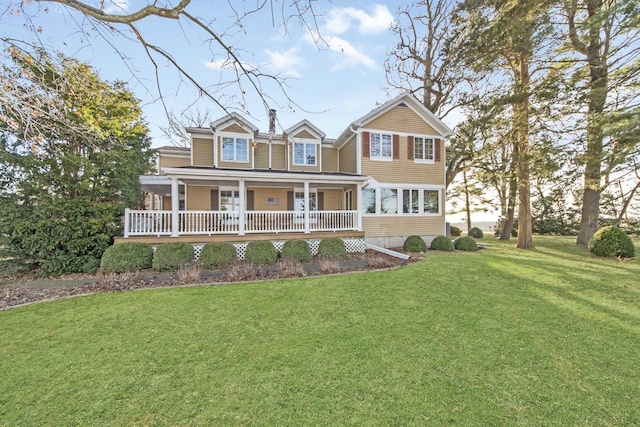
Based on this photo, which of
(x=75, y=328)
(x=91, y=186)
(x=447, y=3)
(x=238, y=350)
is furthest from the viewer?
(x=447, y=3)

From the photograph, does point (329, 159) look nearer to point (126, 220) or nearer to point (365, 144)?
point (365, 144)

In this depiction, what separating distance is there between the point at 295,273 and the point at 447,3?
20.4m

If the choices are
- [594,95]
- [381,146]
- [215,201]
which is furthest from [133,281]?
[594,95]

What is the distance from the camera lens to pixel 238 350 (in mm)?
3928

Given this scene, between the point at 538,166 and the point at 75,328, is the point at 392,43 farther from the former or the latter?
the point at 75,328

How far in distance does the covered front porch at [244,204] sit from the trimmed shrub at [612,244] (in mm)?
10442

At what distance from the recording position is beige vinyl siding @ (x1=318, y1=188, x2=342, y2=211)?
16.3 metres

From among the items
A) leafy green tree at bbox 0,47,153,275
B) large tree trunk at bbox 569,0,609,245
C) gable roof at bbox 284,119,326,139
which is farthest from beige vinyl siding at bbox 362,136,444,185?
leafy green tree at bbox 0,47,153,275

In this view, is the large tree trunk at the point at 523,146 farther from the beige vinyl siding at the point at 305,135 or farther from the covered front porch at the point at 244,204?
the beige vinyl siding at the point at 305,135

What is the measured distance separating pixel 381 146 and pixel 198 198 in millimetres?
10510

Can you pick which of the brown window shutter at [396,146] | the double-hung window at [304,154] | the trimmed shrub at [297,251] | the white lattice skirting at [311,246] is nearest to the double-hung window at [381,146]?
the brown window shutter at [396,146]

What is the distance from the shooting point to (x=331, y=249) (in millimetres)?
10875

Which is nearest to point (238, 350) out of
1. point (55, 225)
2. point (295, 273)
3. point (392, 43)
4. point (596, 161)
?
point (295, 273)

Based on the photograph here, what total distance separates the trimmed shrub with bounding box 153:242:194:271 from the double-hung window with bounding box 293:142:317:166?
8282 millimetres
